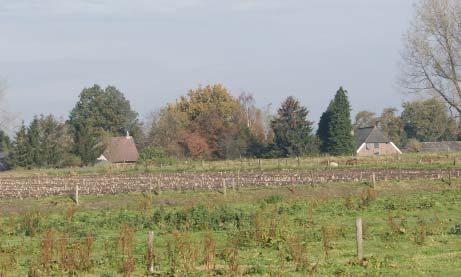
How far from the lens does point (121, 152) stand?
3578 inches

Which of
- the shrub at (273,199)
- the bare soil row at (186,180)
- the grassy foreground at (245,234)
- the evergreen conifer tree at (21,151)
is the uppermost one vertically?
the evergreen conifer tree at (21,151)

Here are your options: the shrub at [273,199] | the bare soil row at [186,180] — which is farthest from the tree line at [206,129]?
the shrub at [273,199]

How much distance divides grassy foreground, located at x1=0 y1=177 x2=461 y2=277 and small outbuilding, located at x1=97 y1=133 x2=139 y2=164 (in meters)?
51.1

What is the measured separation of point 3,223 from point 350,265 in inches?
599

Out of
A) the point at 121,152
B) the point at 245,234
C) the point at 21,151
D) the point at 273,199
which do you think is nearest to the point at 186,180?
the point at 273,199

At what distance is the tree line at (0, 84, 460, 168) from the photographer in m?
75.0

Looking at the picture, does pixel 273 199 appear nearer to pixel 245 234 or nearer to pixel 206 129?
pixel 245 234

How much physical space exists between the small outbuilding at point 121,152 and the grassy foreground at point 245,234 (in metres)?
51.1

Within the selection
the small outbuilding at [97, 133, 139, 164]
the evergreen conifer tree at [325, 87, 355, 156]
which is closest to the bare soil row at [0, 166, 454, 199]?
the evergreen conifer tree at [325, 87, 355, 156]

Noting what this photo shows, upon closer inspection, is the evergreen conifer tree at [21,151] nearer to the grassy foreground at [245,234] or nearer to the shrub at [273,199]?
the grassy foreground at [245,234]

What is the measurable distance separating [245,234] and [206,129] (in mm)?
72731

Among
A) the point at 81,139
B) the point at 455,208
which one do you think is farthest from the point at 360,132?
the point at 455,208

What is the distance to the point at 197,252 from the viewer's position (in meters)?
15.9

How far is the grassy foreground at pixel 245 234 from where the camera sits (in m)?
15.5
